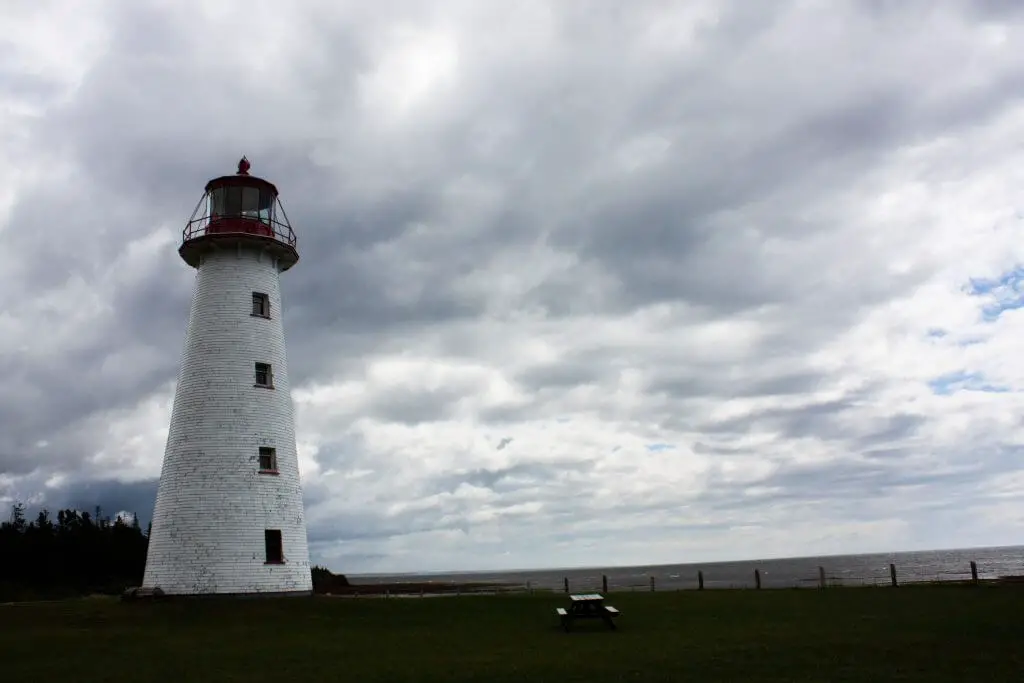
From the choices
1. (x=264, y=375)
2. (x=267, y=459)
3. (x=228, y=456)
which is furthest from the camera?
(x=264, y=375)

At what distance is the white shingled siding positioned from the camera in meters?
24.7

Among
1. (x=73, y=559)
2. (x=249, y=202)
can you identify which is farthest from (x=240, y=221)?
(x=73, y=559)

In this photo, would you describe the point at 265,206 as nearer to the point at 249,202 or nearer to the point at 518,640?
the point at 249,202

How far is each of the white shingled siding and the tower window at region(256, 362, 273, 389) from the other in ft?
0.53

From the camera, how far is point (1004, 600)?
22781mm

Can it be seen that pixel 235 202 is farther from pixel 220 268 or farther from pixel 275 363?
pixel 275 363

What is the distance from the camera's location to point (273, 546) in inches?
1009

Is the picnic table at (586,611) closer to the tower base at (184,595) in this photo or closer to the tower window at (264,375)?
the tower base at (184,595)

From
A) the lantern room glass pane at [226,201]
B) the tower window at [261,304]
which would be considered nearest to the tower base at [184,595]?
the tower window at [261,304]

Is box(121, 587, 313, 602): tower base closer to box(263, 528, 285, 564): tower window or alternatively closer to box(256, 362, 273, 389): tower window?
box(263, 528, 285, 564): tower window

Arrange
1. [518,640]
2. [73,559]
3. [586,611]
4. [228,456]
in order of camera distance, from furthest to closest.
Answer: [73,559] → [228,456] → [586,611] → [518,640]

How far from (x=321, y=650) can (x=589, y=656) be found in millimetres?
5499

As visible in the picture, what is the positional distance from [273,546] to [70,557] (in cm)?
3413

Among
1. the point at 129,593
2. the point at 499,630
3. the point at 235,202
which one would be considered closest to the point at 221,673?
the point at 499,630
